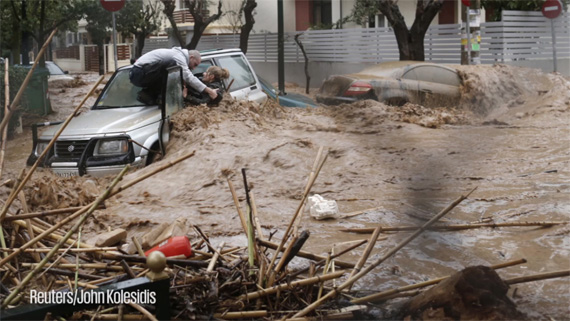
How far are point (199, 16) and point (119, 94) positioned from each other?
291cm

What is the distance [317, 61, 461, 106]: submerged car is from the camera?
0.69m

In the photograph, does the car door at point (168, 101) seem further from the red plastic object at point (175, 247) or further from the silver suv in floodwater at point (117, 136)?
the red plastic object at point (175, 247)

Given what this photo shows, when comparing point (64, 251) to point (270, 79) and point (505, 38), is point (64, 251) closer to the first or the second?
point (270, 79)

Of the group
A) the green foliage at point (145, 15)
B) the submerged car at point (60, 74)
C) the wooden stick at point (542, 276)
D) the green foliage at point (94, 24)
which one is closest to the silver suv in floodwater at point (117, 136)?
the submerged car at point (60, 74)

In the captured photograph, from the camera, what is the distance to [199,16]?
751 mm

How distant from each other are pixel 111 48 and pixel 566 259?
1.12 meters

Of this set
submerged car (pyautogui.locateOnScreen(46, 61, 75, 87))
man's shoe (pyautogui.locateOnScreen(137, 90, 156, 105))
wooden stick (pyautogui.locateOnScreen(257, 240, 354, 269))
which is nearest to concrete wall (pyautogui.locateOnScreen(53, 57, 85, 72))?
submerged car (pyautogui.locateOnScreen(46, 61, 75, 87))

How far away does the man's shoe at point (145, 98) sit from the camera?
10.5 feet

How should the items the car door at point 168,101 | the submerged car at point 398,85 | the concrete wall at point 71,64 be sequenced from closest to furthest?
the submerged car at point 398,85 < the concrete wall at point 71,64 < the car door at point 168,101

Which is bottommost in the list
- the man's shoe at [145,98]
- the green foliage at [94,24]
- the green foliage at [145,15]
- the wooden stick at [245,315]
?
the wooden stick at [245,315]

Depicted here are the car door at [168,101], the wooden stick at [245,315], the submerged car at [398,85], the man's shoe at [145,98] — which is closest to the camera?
the submerged car at [398,85]

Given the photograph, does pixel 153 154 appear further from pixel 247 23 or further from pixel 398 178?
pixel 398 178

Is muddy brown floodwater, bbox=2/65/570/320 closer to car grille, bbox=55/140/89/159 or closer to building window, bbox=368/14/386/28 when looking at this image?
building window, bbox=368/14/386/28

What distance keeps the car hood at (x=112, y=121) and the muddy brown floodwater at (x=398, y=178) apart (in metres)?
0.26
